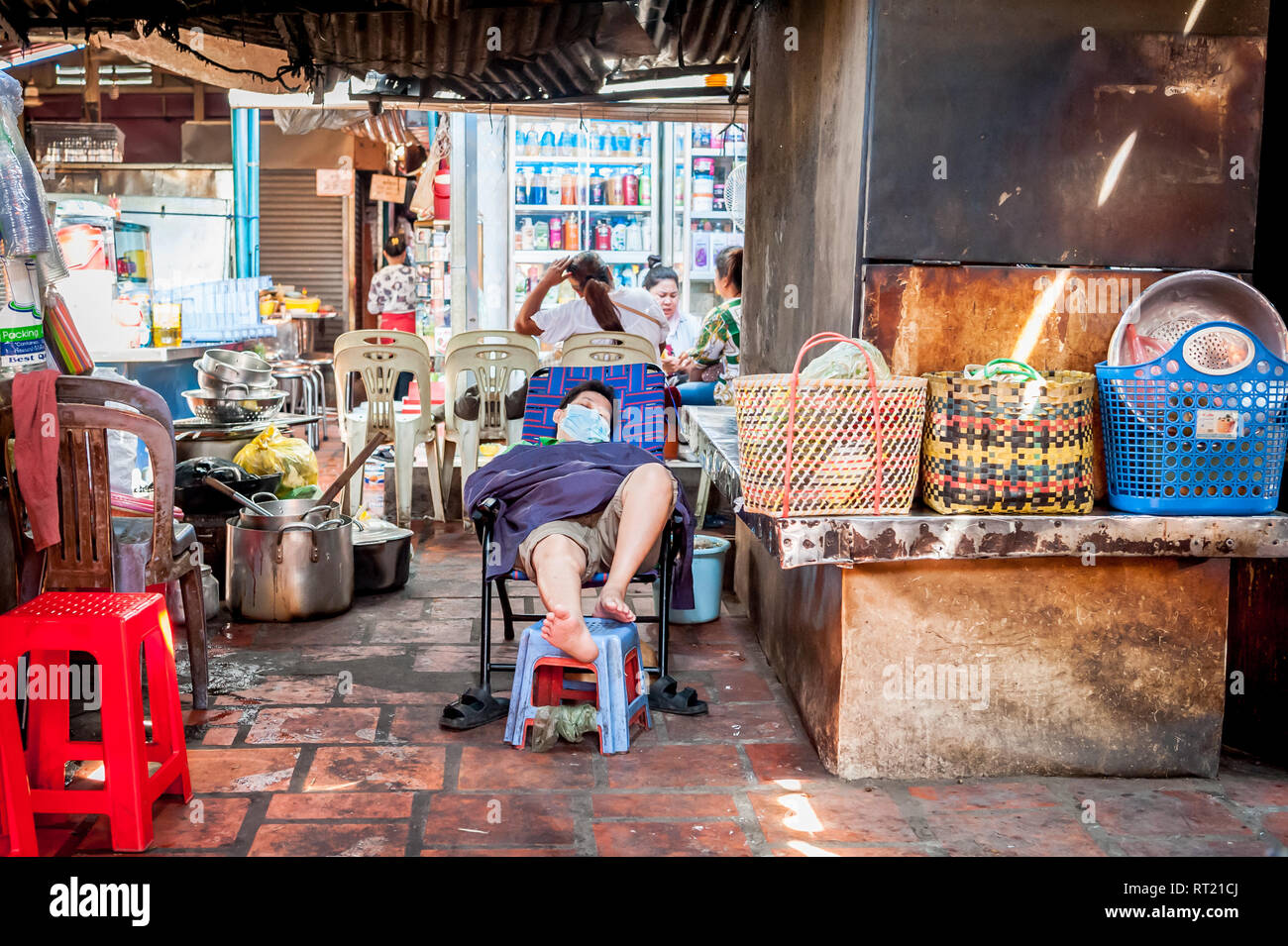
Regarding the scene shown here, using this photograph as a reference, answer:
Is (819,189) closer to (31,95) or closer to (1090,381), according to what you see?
(1090,381)

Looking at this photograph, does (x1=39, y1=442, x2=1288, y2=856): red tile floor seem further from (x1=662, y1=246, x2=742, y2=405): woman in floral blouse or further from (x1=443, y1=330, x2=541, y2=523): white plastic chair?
(x1=443, y1=330, x2=541, y2=523): white plastic chair

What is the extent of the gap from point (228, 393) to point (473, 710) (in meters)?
3.76

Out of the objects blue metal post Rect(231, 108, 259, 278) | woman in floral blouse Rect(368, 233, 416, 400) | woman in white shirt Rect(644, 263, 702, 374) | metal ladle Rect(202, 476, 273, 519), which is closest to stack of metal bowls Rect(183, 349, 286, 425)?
metal ladle Rect(202, 476, 273, 519)

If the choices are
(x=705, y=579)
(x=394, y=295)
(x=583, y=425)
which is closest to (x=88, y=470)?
(x=583, y=425)

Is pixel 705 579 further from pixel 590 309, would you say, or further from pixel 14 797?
pixel 590 309

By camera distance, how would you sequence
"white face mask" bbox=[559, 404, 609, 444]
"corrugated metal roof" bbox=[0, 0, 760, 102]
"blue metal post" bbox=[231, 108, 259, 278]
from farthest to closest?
"blue metal post" bbox=[231, 108, 259, 278] → "corrugated metal roof" bbox=[0, 0, 760, 102] → "white face mask" bbox=[559, 404, 609, 444]

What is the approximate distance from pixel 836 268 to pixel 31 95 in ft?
46.5

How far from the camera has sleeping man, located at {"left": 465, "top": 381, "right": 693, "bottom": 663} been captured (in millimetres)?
3473

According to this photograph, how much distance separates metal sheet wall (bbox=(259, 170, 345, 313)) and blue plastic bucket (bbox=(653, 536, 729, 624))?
1167 cm

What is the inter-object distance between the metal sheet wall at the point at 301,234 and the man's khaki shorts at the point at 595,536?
12.4 metres

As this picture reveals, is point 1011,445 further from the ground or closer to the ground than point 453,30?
closer to the ground

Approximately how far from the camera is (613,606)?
348 cm

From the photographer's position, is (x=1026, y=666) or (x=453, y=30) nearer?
(x=1026, y=666)
